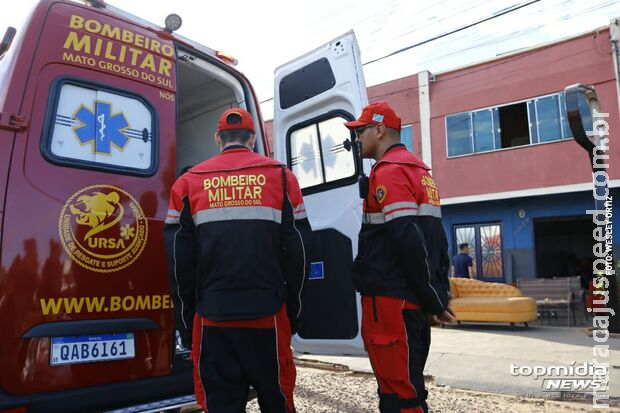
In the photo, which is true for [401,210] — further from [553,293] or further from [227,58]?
[553,293]

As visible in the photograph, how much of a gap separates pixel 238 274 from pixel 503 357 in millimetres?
5535

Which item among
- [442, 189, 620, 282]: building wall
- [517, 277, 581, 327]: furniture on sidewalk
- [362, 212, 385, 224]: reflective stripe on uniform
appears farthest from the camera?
[442, 189, 620, 282]: building wall

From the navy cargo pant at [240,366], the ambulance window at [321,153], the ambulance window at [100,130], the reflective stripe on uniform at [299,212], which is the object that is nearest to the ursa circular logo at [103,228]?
the ambulance window at [100,130]

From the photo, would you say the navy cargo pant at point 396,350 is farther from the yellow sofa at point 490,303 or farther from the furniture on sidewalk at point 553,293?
the furniture on sidewalk at point 553,293

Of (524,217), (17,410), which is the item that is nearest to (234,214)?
(17,410)

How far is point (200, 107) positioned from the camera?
15.6 feet

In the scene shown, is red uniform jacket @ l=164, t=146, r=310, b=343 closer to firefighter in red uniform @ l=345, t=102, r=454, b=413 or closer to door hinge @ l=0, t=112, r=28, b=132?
firefighter in red uniform @ l=345, t=102, r=454, b=413

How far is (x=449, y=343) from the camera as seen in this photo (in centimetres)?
824

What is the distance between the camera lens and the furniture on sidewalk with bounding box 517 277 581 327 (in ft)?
35.5

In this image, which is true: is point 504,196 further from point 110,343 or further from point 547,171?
point 110,343

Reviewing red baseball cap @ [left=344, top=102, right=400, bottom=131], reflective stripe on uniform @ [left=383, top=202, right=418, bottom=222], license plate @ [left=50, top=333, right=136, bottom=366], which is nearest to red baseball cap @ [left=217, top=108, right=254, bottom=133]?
red baseball cap @ [left=344, top=102, right=400, bottom=131]

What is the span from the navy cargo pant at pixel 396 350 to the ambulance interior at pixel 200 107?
1.71 m

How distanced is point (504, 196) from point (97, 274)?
1422 centimetres

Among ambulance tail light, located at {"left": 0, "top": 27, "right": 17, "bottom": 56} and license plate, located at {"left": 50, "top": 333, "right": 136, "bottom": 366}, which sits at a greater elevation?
ambulance tail light, located at {"left": 0, "top": 27, "right": 17, "bottom": 56}
